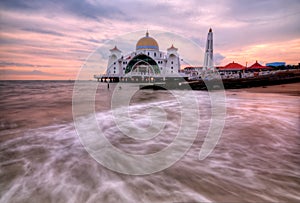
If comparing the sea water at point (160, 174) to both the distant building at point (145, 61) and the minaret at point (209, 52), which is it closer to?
the minaret at point (209, 52)

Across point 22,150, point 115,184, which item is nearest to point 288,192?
point 115,184

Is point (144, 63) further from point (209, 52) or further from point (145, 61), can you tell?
point (209, 52)

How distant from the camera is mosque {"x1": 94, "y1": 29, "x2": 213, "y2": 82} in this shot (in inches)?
2030

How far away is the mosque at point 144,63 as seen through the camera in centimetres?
5156

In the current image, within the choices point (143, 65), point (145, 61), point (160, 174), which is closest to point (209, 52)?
point (145, 61)

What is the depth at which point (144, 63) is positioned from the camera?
5531cm

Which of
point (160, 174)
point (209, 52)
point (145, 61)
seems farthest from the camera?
point (145, 61)

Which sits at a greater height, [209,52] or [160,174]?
[209,52]

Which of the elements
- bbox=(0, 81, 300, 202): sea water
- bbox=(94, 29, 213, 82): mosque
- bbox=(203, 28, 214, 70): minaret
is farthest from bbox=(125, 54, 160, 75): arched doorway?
bbox=(0, 81, 300, 202): sea water

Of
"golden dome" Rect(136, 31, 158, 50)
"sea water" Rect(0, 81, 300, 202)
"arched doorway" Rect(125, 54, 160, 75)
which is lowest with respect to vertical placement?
"sea water" Rect(0, 81, 300, 202)

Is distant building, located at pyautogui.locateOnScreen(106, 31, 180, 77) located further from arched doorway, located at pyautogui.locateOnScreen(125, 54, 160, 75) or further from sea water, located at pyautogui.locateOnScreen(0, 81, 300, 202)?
sea water, located at pyautogui.locateOnScreen(0, 81, 300, 202)

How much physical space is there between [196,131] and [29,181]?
4.09 m

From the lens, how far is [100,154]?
3.53 m

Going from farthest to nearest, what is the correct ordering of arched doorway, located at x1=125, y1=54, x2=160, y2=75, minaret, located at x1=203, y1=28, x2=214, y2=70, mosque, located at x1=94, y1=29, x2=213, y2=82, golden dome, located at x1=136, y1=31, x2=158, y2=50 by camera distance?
golden dome, located at x1=136, y1=31, x2=158, y2=50
arched doorway, located at x1=125, y1=54, x2=160, y2=75
mosque, located at x1=94, y1=29, x2=213, y2=82
minaret, located at x1=203, y1=28, x2=214, y2=70
